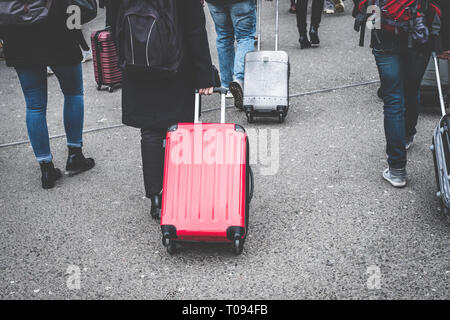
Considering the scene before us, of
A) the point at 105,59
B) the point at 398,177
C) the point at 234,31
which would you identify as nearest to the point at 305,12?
the point at 234,31

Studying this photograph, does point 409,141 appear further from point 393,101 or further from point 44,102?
point 44,102

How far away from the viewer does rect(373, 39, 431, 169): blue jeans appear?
336 centimetres

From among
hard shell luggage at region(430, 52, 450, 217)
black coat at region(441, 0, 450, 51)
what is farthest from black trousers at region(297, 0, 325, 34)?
hard shell luggage at region(430, 52, 450, 217)

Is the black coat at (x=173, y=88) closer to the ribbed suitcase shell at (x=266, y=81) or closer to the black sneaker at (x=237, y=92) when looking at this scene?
the ribbed suitcase shell at (x=266, y=81)

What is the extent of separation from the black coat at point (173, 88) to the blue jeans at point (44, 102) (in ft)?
2.88

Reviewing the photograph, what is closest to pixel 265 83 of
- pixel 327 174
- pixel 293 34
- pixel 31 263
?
pixel 327 174

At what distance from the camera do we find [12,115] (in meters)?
5.57

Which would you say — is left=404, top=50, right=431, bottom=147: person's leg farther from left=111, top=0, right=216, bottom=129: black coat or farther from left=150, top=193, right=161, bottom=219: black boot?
left=150, top=193, right=161, bottom=219: black boot

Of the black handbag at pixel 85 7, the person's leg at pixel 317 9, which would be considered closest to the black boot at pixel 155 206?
the black handbag at pixel 85 7

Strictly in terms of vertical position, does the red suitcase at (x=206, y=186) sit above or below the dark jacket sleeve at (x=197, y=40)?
below

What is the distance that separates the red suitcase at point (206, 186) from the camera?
2.84 meters

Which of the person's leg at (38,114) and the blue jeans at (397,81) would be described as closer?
the blue jeans at (397,81)

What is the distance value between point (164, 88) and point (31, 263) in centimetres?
131

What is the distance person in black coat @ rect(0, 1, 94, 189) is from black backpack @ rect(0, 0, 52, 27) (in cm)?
10
